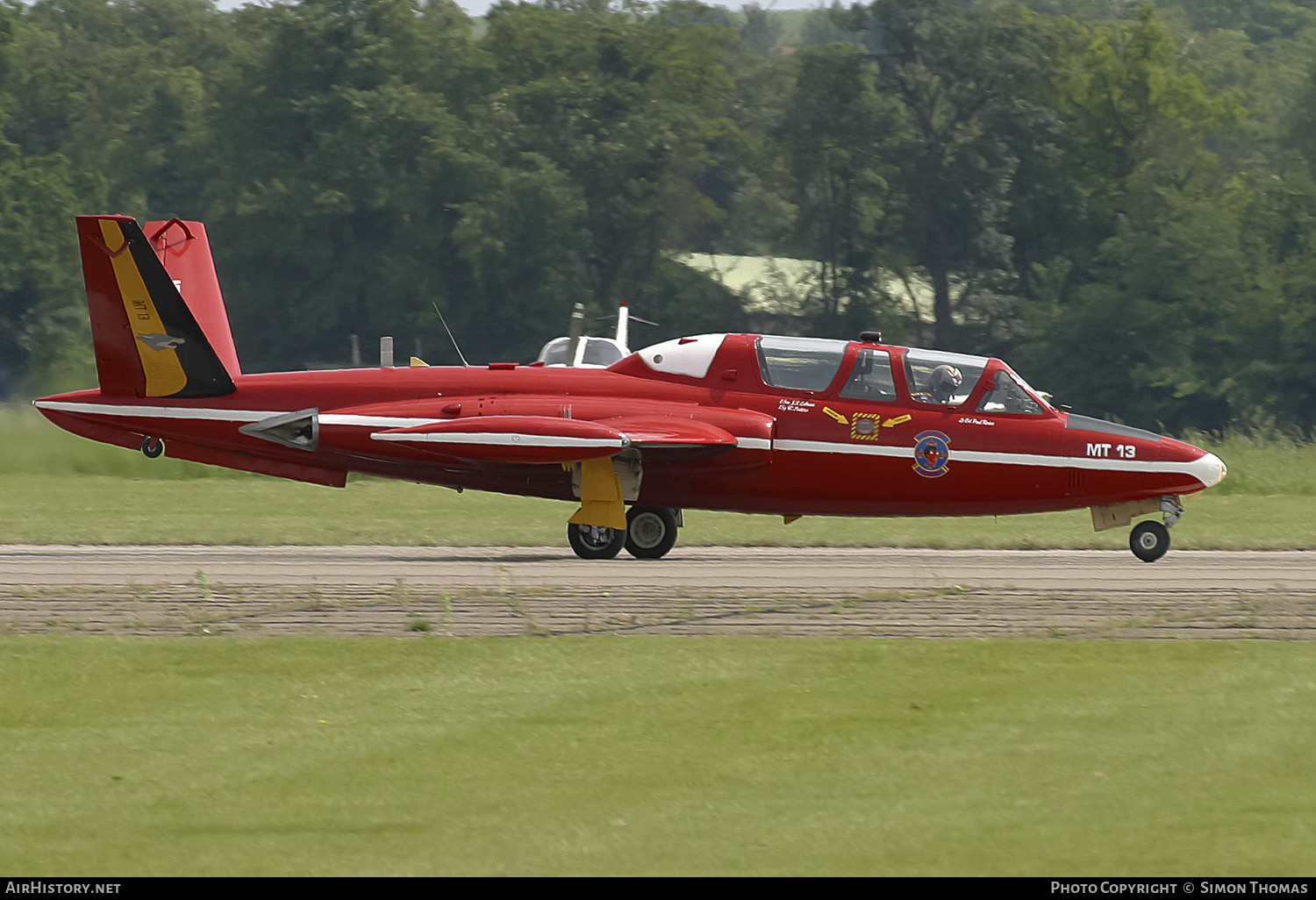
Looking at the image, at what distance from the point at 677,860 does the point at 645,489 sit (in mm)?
11294

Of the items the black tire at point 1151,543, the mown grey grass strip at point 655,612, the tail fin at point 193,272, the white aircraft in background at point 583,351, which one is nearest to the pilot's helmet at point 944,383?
the black tire at point 1151,543

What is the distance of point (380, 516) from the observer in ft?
76.5

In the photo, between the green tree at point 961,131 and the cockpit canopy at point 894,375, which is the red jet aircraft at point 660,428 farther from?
the green tree at point 961,131

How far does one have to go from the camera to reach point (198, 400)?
59.1ft

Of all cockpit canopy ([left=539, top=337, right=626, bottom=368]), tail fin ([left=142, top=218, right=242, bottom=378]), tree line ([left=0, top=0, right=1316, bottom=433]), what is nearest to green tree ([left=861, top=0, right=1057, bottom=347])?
tree line ([left=0, top=0, right=1316, bottom=433])

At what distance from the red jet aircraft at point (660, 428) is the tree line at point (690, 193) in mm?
43601

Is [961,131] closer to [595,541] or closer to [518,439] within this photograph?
[595,541]

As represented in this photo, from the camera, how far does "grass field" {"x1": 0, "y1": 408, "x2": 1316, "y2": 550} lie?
20.1 metres

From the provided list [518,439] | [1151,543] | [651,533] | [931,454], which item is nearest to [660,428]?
[651,533]

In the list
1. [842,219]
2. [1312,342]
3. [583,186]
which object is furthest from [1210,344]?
[583,186]

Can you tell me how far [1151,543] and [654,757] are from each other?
10806 millimetres

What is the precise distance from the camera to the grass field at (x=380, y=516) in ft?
65.8

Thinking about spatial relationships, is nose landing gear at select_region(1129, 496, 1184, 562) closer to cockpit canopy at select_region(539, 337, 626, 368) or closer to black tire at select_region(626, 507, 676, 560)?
black tire at select_region(626, 507, 676, 560)

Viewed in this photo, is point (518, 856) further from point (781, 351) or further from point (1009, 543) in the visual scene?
point (1009, 543)
